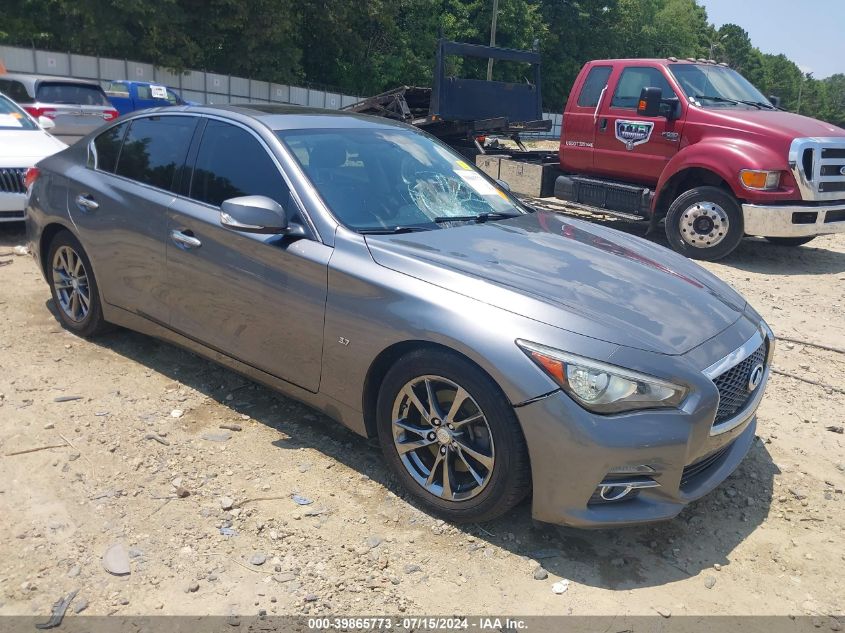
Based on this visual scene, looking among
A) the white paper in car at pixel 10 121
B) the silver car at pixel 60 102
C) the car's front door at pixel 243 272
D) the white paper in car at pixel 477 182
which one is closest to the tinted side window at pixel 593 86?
the white paper in car at pixel 477 182

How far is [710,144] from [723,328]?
6.06m

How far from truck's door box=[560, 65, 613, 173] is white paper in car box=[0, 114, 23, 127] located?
23.0ft

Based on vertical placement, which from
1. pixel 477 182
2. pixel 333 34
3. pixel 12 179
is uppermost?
pixel 333 34

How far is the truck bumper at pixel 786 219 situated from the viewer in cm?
813

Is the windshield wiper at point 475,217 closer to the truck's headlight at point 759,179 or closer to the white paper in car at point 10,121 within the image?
the truck's headlight at point 759,179

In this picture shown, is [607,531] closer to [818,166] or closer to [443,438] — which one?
[443,438]

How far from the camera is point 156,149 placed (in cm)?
440

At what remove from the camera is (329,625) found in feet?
8.47

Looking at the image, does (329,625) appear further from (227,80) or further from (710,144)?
(227,80)

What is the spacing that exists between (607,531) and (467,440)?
2.56ft

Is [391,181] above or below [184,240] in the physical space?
above

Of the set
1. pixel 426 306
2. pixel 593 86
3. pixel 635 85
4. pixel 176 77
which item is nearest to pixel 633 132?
pixel 635 85

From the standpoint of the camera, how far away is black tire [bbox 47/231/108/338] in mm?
4734

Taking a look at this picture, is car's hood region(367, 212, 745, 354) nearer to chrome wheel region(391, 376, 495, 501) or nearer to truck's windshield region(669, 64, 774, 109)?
chrome wheel region(391, 376, 495, 501)
